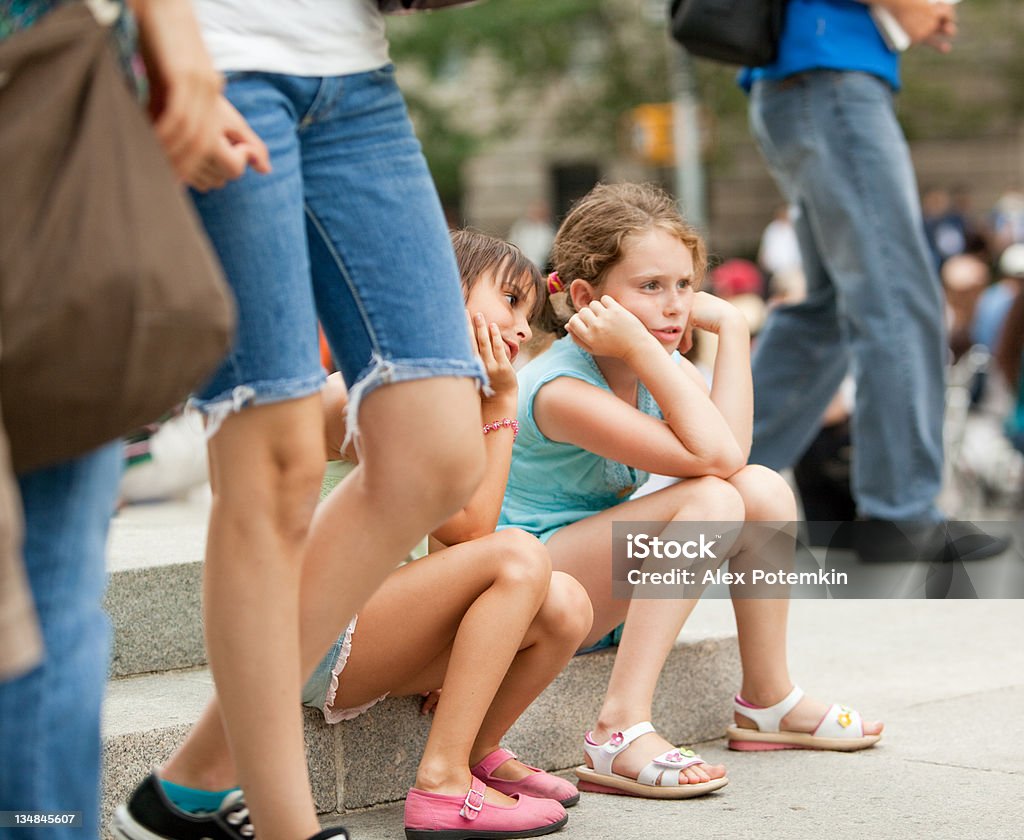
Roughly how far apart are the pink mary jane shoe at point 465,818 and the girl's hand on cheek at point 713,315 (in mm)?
1268

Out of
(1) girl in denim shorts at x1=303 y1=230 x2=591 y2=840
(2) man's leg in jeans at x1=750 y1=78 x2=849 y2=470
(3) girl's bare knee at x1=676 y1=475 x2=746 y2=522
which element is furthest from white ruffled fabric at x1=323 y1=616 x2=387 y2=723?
(2) man's leg in jeans at x1=750 y1=78 x2=849 y2=470

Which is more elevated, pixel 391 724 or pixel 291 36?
pixel 291 36

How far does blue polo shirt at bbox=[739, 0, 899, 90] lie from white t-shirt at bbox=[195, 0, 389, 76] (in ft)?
8.92

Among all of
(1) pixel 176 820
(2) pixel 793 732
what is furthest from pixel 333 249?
(2) pixel 793 732

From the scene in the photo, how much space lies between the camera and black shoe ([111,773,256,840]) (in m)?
2.21

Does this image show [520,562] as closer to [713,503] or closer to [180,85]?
[713,503]

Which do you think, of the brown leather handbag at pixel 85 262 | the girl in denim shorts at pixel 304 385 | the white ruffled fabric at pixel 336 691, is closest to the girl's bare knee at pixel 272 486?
the girl in denim shorts at pixel 304 385

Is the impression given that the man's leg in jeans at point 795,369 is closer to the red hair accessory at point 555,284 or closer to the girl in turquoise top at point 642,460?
the girl in turquoise top at point 642,460

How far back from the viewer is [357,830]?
109 inches

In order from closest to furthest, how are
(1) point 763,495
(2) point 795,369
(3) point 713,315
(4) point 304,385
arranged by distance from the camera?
(4) point 304,385, (1) point 763,495, (3) point 713,315, (2) point 795,369

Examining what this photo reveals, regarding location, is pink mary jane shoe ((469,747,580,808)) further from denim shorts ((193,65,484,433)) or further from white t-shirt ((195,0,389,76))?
white t-shirt ((195,0,389,76))

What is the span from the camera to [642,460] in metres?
3.14

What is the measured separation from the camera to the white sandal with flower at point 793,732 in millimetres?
3303

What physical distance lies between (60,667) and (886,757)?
2.15 metres
